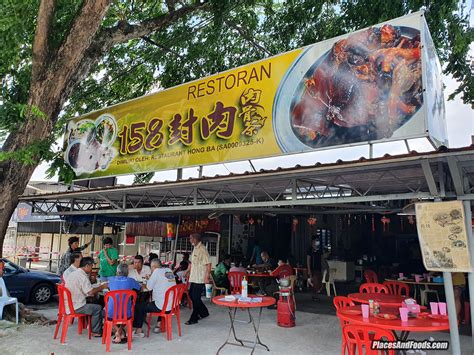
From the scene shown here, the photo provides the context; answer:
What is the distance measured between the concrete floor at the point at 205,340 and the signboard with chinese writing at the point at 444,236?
92.5 inches

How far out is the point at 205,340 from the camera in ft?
20.0

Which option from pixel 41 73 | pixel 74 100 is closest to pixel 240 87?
pixel 41 73

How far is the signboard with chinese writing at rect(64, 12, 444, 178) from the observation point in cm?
500

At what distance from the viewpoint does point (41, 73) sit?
7367mm


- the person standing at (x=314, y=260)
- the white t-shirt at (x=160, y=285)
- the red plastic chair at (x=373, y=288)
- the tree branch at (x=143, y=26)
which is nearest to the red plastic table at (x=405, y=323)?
the red plastic chair at (x=373, y=288)

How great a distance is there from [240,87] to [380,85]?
8.45 feet

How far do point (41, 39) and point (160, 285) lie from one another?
5268 mm

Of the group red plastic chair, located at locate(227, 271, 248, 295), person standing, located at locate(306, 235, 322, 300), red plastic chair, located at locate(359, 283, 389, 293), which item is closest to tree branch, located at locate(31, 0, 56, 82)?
red plastic chair, located at locate(227, 271, 248, 295)

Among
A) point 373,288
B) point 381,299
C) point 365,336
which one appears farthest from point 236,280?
point 365,336

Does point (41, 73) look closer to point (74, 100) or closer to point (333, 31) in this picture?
point (74, 100)

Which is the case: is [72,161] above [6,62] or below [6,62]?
below

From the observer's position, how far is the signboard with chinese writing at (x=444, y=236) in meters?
4.06

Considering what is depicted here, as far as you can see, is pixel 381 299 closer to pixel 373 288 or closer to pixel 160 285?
pixel 373 288

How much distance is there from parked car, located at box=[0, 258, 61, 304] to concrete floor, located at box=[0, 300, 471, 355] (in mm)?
2906
